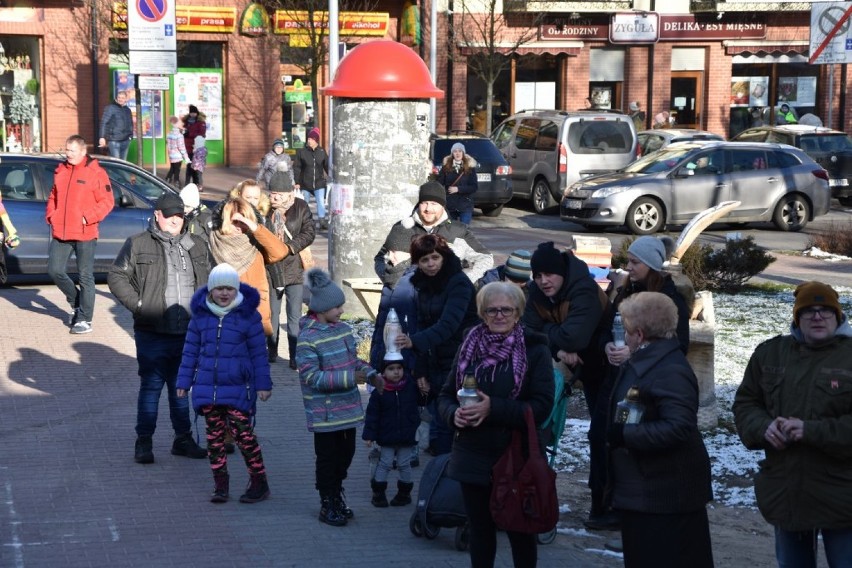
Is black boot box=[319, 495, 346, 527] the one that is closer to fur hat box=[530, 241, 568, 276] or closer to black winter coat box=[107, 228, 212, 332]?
fur hat box=[530, 241, 568, 276]

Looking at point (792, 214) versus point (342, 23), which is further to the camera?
point (342, 23)

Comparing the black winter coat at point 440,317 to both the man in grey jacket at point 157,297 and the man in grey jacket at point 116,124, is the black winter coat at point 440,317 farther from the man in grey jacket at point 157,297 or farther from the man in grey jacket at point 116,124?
the man in grey jacket at point 116,124

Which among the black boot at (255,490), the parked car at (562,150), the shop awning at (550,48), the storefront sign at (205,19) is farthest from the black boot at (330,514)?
the shop awning at (550,48)

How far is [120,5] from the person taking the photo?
29.5m

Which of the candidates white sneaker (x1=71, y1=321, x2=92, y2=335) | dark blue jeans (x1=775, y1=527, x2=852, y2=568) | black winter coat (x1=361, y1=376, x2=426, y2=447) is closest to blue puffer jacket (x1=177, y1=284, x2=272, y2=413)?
black winter coat (x1=361, y1=376, x2=426, y2=447)

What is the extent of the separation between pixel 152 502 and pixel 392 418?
1.46m

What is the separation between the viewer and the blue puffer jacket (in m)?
7.17

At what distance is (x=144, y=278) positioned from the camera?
8.17m

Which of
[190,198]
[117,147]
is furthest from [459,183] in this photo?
[117,147]

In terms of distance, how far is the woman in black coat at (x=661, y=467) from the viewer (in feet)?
16.5

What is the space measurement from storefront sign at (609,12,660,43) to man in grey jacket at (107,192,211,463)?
28.2 m

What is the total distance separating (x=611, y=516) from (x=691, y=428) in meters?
2.14

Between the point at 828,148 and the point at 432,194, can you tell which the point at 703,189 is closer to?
the point at 828,148

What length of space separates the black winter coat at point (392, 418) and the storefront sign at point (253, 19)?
25.3 metres
